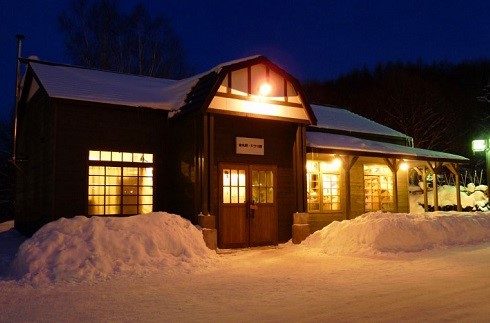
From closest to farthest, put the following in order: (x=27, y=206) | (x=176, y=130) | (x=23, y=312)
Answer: (x=23, y=312) < (x=176, y=130) < (x=27, y=206)

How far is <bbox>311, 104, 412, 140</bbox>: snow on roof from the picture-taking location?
724 inches

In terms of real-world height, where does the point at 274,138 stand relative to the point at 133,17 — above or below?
below

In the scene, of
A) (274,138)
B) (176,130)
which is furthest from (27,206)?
(274,138)

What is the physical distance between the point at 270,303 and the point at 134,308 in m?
1.81

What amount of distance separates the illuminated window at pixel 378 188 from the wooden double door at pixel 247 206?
5.65 metres

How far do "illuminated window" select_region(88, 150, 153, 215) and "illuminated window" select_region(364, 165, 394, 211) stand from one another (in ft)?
27.5

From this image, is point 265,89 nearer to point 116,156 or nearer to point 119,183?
point 116,156

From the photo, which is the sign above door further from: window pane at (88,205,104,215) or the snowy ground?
window pane at (88,205,104,215)

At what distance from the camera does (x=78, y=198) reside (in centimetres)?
1166

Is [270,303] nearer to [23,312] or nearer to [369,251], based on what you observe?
[23,312]

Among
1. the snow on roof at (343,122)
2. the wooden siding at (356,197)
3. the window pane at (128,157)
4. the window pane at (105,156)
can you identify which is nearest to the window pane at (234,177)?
the window pane at (128,157)

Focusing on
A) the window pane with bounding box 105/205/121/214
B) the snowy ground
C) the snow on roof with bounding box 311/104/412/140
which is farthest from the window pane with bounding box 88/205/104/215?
the snow on roof with bounding box 311/104/412/140

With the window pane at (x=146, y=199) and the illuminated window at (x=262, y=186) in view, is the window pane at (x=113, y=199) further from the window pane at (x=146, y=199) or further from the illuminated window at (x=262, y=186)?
the illuminated window at (x=262, y=186)

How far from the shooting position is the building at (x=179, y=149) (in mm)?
11617
